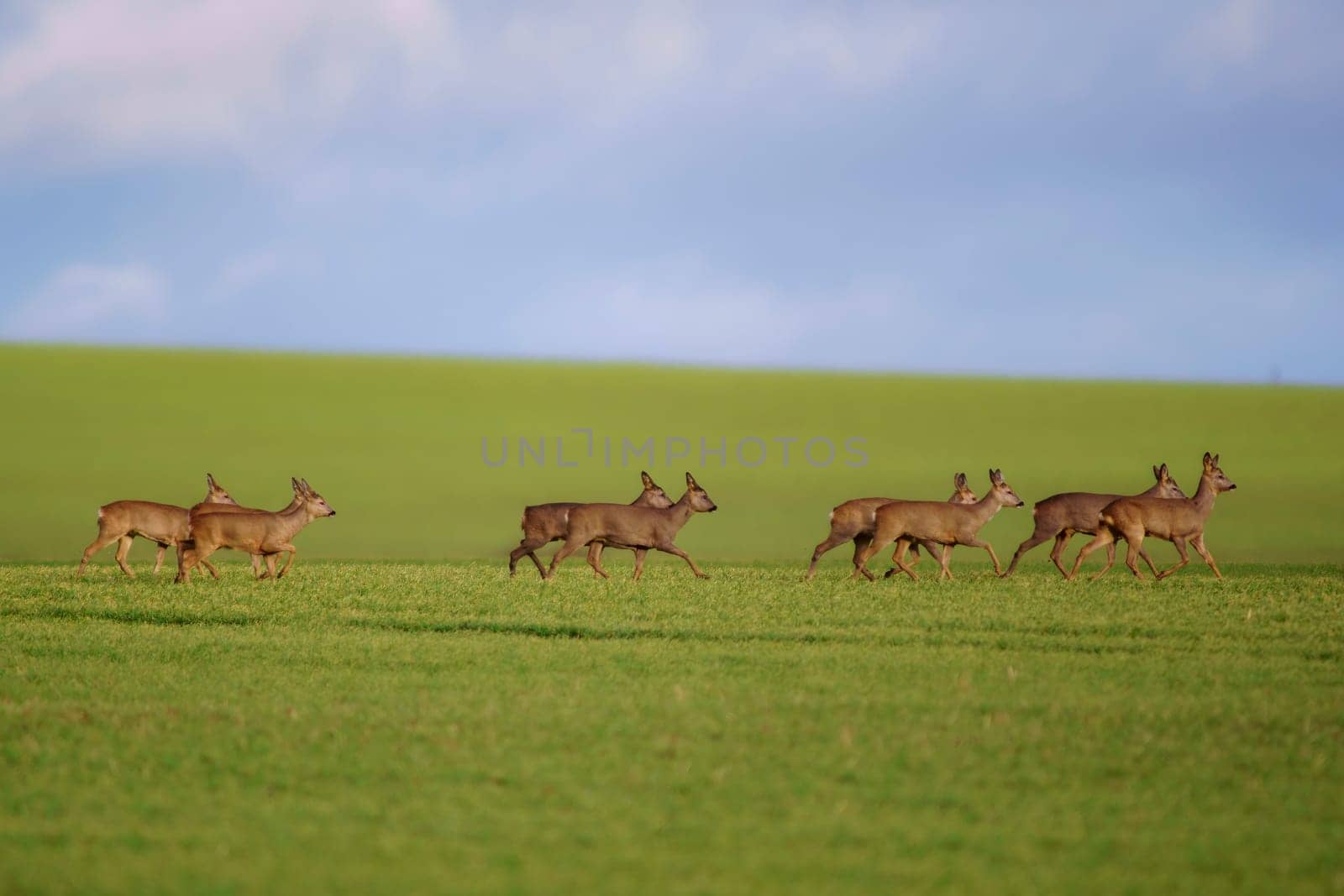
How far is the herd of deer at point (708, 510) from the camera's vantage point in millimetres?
Result: 22406

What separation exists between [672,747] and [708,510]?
13.6 metres

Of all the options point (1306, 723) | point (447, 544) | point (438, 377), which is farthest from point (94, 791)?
point (438, 377)

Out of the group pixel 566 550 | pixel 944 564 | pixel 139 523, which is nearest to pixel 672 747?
pixel 566 550

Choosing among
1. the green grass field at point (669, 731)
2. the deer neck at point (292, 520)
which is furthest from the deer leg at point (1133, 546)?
the deer neck at point (292, 520)

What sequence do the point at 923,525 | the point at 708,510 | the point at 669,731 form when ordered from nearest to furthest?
the point at 669,731, the point at 923,525, the point at 708,510

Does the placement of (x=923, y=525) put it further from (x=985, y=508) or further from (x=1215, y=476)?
(x=1215, y=476)

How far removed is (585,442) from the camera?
197 feet

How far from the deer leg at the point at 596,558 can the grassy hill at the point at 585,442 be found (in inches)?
292

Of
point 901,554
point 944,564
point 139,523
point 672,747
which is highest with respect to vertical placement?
point 139,523

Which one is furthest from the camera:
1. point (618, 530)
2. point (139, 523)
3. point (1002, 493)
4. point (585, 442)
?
point (585, 442)

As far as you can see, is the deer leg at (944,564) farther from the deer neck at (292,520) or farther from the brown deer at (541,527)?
the deer neck at (292,520)

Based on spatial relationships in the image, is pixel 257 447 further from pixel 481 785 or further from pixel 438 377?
pixel 481 785

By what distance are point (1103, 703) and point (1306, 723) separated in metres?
1.60

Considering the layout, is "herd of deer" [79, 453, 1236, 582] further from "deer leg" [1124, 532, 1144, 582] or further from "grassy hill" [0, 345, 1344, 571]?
"grassy hill" [0, 345, 1344, 571]
